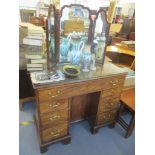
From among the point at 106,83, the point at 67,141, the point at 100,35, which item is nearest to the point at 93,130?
the point at 67,141

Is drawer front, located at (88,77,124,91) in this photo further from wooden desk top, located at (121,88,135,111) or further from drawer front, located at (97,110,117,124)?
drawer front, located at (97,110,117,124)

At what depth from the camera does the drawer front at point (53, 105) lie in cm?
126

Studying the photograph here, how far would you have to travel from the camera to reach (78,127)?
190cm

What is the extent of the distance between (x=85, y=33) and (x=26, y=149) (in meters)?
1.43

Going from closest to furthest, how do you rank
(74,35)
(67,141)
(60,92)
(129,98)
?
(60,92) → (74,35) → (67,141) → (129,98)

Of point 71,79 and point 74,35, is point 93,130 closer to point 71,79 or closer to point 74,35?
point 71,79

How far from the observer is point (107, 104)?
5.41 feet

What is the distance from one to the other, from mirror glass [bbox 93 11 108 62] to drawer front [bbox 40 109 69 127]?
A: 0.72 m

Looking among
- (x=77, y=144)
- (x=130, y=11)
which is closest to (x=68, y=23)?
(x=77, y=144)

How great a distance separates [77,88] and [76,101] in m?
0.51

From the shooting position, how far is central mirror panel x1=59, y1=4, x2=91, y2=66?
144 centimetres

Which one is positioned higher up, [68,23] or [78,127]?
[68,23]
